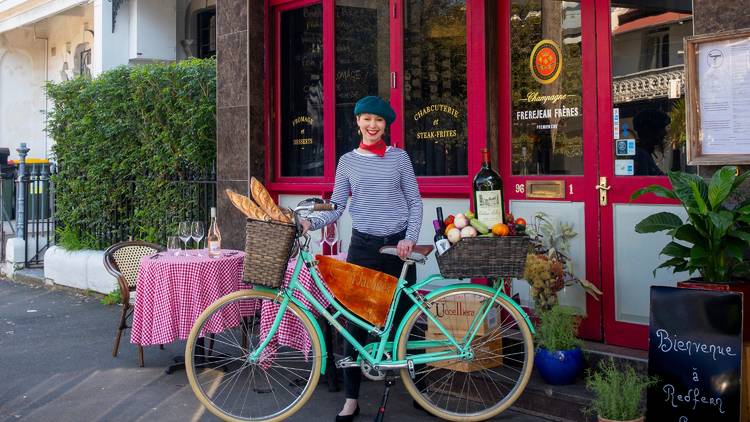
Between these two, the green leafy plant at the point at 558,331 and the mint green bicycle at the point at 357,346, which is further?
the green leafy plant at the point at 558,331

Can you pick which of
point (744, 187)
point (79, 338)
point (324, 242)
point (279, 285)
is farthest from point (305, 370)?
point (79, 338)

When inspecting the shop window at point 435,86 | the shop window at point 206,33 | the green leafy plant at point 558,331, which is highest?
the shop window at point 206,33

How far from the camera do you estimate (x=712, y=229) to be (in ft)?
13.6

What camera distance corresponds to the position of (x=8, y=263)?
11375 millimetres

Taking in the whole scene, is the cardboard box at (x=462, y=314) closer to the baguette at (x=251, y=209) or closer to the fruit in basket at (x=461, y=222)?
the fruit in basket at (x=461, y=222)

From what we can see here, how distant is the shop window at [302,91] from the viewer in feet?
25.9

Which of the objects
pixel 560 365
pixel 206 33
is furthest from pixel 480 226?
pixel 206 33

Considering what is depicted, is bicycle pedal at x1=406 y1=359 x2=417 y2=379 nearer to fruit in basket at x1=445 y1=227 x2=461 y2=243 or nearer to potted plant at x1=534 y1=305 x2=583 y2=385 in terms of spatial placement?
fruit in basket at x1=445 y1=227 x2=461 y2=243

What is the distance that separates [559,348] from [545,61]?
2269mm

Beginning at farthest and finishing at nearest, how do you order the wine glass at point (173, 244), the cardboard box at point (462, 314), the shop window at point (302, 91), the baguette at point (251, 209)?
the shop window at point (302, 91) < the wine glass at point (173, 244) < the cardboard box at point (462, 314) < the baguette at point (251, 209)

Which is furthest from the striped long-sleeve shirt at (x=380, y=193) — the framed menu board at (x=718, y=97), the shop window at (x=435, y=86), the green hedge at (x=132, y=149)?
the green hedge at (x=132, y=149)

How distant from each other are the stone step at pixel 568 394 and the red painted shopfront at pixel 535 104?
0.94 feet

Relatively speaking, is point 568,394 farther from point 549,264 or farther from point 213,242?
point 213,242

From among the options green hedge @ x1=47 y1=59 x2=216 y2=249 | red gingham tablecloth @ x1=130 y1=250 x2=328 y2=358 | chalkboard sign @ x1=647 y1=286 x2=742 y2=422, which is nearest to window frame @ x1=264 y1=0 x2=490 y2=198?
green hedge @ x1=47 y1=59 x2=216 y2=249
